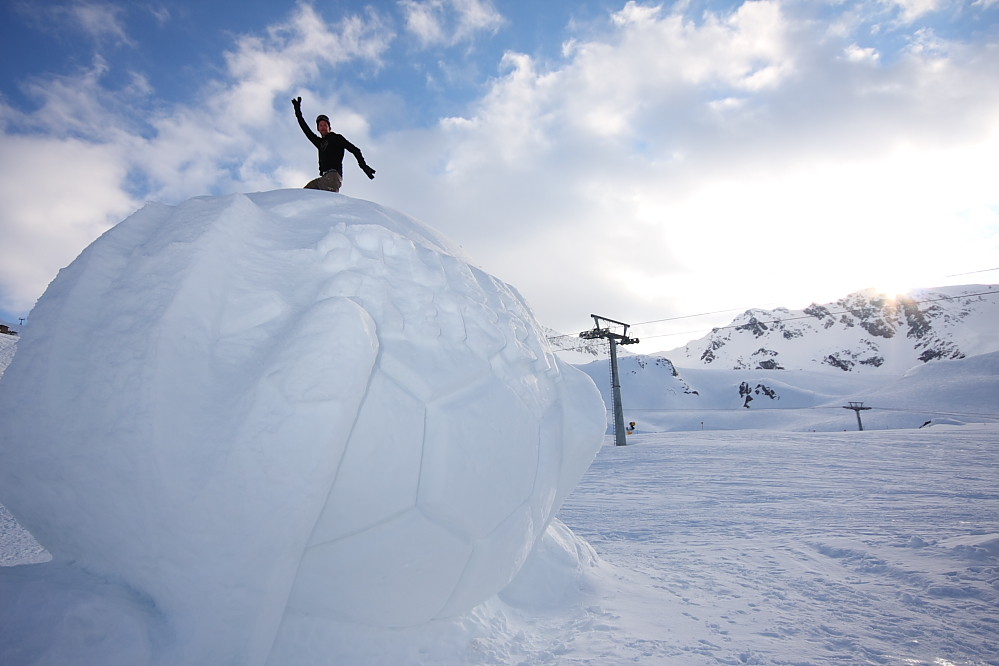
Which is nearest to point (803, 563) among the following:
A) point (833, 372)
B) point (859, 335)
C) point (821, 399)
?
point (821, 399)

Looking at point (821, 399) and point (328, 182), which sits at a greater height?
point (328, 182)

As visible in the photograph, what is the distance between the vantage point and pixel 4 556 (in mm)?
4430

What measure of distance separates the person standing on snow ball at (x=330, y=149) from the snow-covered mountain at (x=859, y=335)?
145 m

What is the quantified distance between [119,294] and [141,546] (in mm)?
1261

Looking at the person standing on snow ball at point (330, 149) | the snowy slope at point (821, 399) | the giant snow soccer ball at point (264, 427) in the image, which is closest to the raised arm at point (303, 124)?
the person standing on snow ball at point (330, 149)

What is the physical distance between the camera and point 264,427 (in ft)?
7.12

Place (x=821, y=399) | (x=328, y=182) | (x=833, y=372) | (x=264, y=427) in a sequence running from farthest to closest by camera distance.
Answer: (x=833, y=372)
(x=821, y=399)
(x=328, y=182)
(x=264, y=427)

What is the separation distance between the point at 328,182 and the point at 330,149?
389 millimetres

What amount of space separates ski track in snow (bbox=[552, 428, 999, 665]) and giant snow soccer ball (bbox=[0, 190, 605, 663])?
53.1 inches

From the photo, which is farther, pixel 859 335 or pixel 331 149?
pixel 859 335

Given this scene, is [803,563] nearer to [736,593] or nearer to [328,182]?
[736,593]

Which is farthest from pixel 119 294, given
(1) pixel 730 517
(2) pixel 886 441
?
(2) pixel 886 441

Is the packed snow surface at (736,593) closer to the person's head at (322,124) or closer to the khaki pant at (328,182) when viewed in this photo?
the khaki pant at (328,182)

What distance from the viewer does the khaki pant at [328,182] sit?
5.10m
